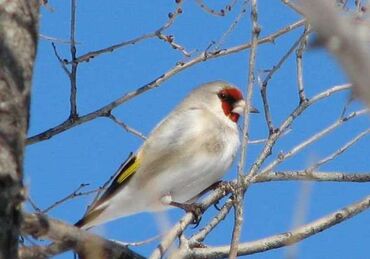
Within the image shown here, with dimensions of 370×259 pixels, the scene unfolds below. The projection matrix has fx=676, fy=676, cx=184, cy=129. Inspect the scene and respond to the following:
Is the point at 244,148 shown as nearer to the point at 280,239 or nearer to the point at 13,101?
the point at 13,101

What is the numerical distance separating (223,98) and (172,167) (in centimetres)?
110

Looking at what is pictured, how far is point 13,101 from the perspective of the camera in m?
2.21

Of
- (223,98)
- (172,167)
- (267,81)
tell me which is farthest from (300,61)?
(223,98)

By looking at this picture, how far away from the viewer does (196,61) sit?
4.73m

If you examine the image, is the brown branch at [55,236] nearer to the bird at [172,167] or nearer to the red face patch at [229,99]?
the bird at [172,167]

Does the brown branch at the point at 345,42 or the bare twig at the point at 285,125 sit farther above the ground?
the bare twig at the point at 285,125

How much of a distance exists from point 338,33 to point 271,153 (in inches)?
111

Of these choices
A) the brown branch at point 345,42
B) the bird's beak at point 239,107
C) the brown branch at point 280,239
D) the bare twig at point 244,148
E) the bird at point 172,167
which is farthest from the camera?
the bird's beak at point 239,107

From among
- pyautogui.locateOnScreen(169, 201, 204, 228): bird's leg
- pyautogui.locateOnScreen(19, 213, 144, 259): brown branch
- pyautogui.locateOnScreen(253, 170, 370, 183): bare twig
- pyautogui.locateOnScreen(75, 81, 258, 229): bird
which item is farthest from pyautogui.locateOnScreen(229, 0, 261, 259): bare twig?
pyautogui.locateOnScreen(75, 81, 258, 229): bird

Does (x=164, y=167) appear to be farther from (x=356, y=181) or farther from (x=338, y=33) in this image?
(x=338, y=33)

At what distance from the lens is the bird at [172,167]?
554cm

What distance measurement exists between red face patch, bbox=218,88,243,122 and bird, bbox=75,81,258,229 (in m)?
0.26

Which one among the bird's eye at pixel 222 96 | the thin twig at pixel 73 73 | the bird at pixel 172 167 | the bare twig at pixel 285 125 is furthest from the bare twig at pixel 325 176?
the bird's eye at pixel 222 96

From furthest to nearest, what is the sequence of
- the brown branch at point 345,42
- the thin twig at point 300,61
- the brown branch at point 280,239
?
the thin twig at point 300,61 < the brown branch at point 280,239 < the brown branch at point 345,42
